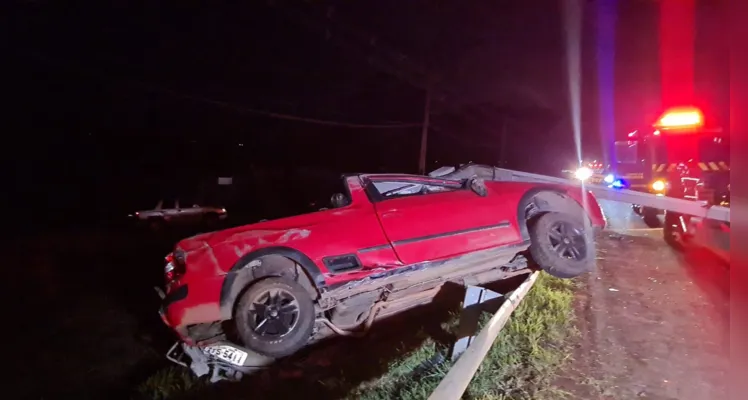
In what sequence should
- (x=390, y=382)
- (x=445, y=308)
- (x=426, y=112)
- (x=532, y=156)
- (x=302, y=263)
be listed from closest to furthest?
1. (x=390, y=382)
2. (x=302, y=263)
3. (x=445, y=308)
4. (x=426, y=112)
5. (x=532, y=156)

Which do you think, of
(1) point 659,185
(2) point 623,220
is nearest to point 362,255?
(1) point 659,185

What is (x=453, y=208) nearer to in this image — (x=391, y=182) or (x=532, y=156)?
(x=391, y=182)

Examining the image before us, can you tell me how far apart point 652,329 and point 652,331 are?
0.06 metres

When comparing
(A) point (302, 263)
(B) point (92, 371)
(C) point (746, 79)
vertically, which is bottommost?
(B) point (92, 371)

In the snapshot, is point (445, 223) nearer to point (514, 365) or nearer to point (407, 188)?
point (407, 188)

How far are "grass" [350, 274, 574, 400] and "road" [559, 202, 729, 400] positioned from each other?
0.17m

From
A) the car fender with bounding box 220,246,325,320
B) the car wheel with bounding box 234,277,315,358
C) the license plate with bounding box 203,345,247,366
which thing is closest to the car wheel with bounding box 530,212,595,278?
the car fender with bounding box 220,246,325,320

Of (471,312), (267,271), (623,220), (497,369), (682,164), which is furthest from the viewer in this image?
(623,220)

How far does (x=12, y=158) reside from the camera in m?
17.3

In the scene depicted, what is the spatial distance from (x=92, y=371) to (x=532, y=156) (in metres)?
44.8

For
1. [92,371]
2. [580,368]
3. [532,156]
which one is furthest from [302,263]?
[532,156]

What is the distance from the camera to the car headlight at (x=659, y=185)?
9.36 metres

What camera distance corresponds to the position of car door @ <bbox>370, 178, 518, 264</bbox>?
17.2ft

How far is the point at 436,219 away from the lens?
5348mm
